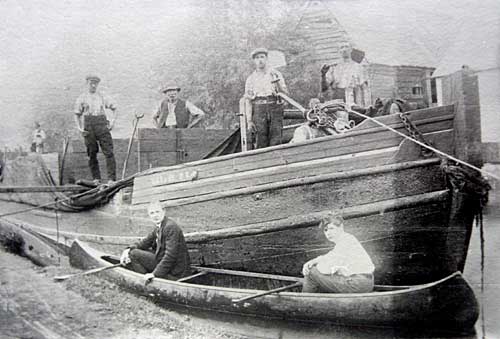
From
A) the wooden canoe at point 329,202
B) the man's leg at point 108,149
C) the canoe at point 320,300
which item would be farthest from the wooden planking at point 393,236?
the man's leg at point 108,149

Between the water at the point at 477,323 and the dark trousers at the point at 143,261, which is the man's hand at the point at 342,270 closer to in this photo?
the water at the point at 477,323

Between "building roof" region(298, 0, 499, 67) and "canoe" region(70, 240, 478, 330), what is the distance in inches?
43.4

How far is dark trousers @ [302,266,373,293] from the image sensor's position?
2.33 metres

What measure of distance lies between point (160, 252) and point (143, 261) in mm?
107

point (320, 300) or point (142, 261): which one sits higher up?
point (142, 261)

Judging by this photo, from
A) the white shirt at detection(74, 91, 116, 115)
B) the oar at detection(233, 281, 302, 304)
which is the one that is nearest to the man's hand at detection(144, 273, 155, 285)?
the oar at detection(233, 281, 302, 304)

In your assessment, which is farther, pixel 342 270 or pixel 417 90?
pixel 417 90

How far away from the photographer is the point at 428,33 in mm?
2514

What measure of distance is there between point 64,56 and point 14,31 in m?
0.33

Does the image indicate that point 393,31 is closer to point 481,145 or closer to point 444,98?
point 444,98

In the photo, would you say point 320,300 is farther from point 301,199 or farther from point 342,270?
point 301,199

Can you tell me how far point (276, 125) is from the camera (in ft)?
8.80

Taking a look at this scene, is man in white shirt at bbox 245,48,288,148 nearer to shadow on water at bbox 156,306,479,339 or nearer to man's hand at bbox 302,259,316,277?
man's hand at bbox 302,259,316,277

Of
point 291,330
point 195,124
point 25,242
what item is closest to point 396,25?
point 195,124
